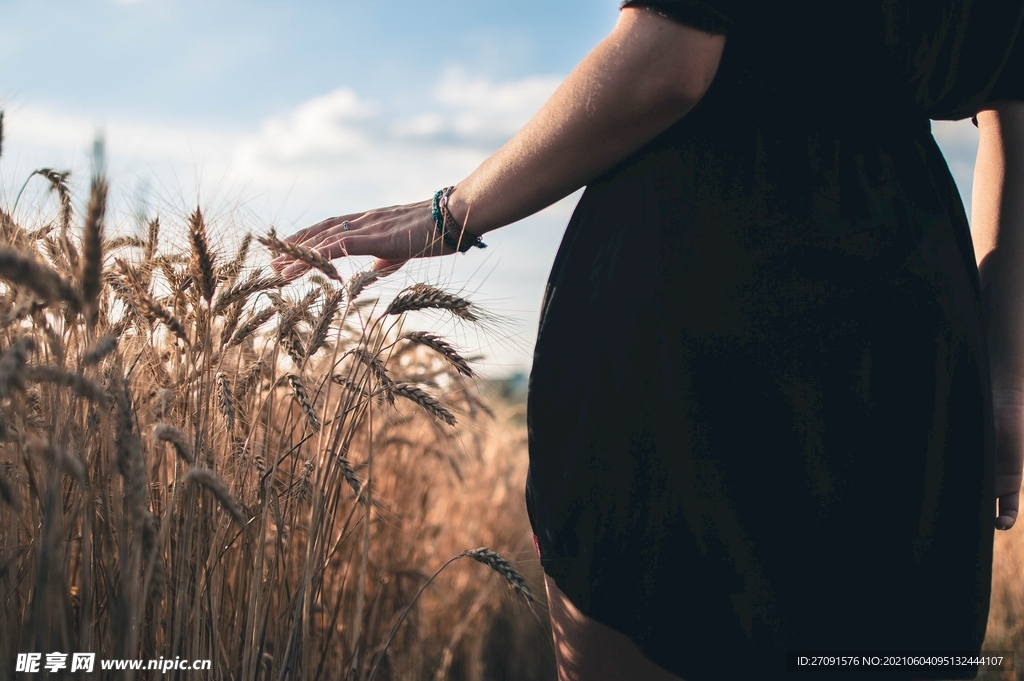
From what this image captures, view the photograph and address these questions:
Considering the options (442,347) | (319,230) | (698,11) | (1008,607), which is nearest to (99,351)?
(319,230)

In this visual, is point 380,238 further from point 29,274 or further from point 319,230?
point 29,274

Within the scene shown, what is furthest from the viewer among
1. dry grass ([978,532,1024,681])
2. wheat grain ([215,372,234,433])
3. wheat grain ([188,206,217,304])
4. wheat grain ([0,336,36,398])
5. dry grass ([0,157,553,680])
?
dry grass ([978,532,1024,681])

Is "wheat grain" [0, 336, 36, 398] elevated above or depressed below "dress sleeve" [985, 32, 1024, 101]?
below

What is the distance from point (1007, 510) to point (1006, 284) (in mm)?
359

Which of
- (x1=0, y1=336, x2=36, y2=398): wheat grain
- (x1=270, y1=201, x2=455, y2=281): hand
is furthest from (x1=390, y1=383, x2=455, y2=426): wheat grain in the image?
(x1=0, y1=336, x2=36, y2=398): wheat grain

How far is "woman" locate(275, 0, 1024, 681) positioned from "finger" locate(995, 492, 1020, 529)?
0.18 meters

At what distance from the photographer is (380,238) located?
1.09m

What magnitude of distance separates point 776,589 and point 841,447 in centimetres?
20

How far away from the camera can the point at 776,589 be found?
0.91m

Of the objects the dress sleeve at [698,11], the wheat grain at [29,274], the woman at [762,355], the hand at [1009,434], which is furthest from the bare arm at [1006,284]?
the wheat grain at [29,274]

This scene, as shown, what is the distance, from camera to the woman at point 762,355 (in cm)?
88

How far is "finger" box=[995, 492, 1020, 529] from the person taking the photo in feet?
3.65

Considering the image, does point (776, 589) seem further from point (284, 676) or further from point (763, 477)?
point (284, 676)

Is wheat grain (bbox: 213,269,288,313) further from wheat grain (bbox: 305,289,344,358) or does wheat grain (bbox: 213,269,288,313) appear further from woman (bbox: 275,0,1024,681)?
woman (bbox: 275,0,1024,681)
